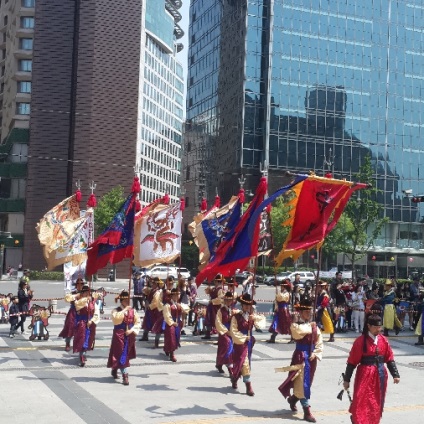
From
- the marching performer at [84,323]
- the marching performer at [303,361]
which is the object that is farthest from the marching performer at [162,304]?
the marching performer at [303,361]

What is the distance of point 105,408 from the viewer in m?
10.6

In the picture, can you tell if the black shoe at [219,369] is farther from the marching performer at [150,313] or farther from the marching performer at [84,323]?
the marching performer at [150,313]

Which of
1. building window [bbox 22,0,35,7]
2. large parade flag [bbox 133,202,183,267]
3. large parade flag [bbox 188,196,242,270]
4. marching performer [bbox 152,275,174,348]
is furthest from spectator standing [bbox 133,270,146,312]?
building window [bbox 22,0,35,7]

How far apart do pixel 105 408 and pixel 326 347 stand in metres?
9.35

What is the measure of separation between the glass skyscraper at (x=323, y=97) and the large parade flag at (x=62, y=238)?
50.0 m

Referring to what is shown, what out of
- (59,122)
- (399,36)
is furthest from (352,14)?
(59,122)

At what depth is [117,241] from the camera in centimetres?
1633

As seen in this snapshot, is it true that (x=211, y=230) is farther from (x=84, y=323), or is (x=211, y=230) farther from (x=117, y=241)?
(x=84, y=323)

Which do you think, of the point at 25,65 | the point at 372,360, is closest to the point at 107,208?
the point at 25,65

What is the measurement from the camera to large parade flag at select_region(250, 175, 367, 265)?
11.5 meters

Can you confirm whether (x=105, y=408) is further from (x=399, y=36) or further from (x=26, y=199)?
(x=399, y=36)

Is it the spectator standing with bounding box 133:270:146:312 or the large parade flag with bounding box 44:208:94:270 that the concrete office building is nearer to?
the spectator standing with bounding box 133:270:146:312

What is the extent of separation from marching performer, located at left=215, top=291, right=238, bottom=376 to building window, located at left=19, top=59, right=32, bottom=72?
58.9m

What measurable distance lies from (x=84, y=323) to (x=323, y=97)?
192 ft
